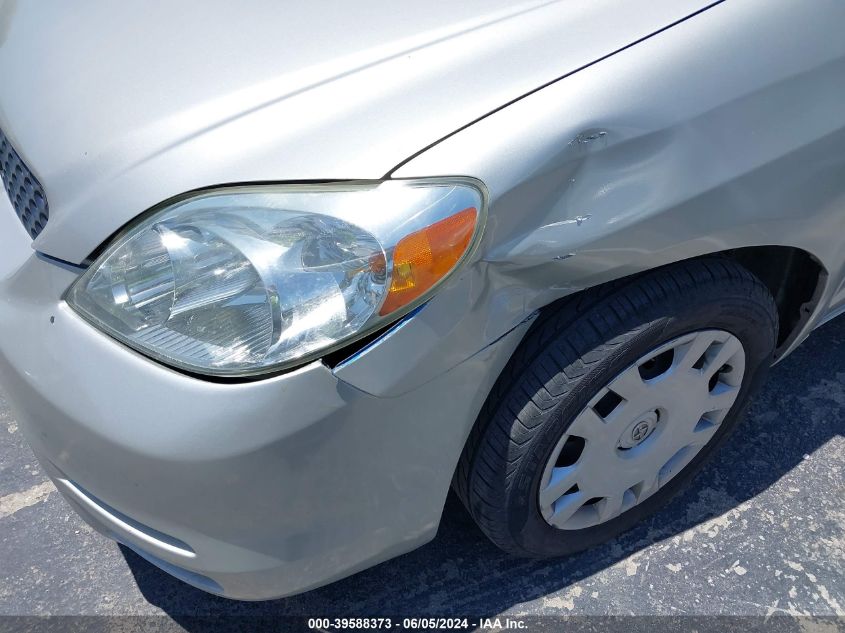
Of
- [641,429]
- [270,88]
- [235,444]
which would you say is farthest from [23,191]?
[641,429]

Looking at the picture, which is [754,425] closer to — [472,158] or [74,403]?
[472,158]

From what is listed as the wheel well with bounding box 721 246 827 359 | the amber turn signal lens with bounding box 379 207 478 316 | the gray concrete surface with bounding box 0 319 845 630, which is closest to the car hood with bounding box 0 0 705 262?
the amber turn signal lens with bounding box 379 207 478 316

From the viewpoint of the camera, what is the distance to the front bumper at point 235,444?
50.1 inches

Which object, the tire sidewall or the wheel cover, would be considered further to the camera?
the wheel cover

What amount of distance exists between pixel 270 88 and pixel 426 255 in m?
0.42

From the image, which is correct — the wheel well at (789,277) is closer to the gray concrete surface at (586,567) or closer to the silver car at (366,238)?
the silver car at (366,238)

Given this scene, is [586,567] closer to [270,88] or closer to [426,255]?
[426,255]

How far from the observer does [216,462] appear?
50.6 inches

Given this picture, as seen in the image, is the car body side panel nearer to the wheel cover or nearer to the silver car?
the silver car

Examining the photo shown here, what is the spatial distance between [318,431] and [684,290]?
0.73 metres

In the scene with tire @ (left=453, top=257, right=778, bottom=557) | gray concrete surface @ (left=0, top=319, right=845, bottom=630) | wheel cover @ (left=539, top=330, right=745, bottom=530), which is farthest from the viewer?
gray concrete surface @ (left=0, top=319, right=845, bottom=630)

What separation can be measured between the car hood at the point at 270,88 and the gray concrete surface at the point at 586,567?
0.94 m

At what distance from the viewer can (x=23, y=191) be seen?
5.17 feet

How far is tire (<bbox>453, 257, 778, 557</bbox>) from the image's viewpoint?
151cm
